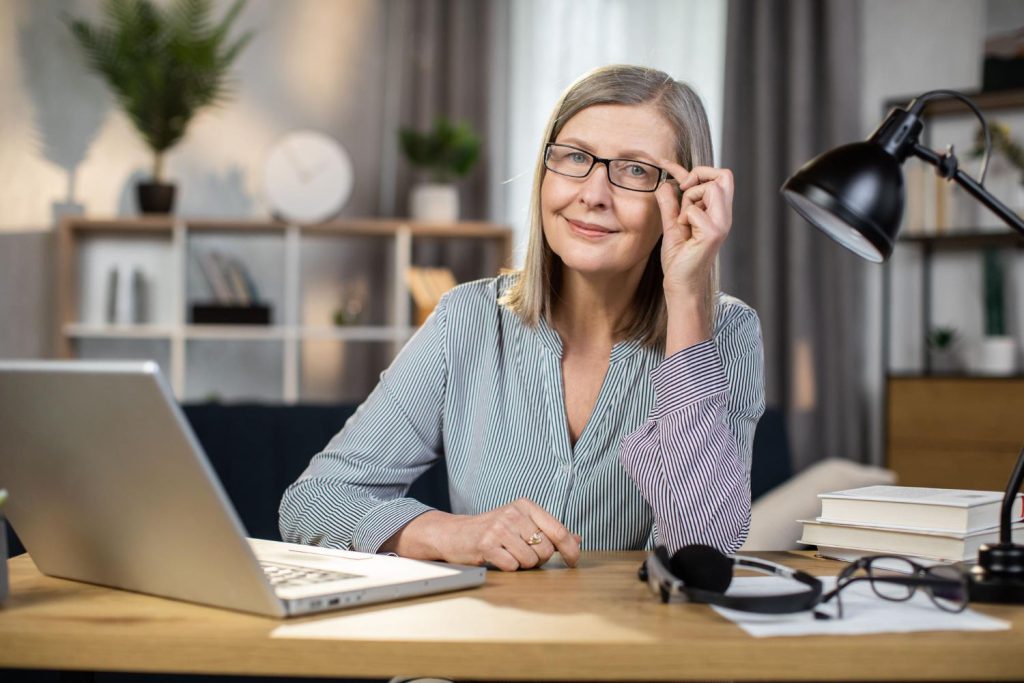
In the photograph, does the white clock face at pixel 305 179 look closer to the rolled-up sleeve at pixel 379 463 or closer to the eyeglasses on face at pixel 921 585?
the rolled-up sleeve at pixel 379 463

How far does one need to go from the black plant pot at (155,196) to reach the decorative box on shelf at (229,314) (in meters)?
0.39

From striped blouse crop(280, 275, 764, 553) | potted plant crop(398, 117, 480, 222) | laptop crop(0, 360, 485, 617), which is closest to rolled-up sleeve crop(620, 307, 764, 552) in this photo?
striped blouse crop(280, 275, 764, 553)

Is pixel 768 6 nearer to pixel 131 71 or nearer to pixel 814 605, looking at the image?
pixel 131 71

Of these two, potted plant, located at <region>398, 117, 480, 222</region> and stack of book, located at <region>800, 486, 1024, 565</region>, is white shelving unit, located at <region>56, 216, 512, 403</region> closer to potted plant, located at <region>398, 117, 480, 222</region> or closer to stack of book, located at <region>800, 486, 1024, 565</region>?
potted plant, located at <region>398, 117, 480, 222</region>

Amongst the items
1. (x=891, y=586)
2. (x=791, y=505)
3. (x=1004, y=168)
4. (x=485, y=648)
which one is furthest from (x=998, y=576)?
(x=1004, y=168)

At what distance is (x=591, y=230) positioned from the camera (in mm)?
1516

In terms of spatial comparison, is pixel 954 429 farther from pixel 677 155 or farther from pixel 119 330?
pixel 119 330

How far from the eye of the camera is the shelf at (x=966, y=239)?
3.86m

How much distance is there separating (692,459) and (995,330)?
3043 mm

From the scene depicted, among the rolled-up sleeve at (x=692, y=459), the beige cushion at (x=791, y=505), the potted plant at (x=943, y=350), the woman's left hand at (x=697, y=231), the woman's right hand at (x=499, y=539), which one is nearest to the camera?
the woman's right hand at (x=499, y=539)

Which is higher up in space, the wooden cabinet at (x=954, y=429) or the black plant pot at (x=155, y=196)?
the black plant pot at (x=155, y=196)

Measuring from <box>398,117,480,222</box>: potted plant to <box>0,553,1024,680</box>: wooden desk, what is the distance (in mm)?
3416

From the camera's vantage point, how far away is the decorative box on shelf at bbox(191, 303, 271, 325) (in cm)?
418

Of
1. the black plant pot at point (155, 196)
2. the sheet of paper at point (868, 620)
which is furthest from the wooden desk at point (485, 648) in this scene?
the black plant pot at point (155, 196)
